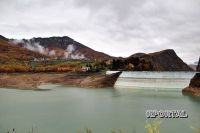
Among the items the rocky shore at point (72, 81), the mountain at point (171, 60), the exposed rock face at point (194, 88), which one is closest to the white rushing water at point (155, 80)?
the rocky shore at point (72, 81)

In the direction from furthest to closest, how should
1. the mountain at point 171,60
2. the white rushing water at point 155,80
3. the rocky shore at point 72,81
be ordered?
the mountain at point 171,60 → the rocky shore at point 72,81 → the white rushing water at point 155,80

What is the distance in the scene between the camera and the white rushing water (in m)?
51.1

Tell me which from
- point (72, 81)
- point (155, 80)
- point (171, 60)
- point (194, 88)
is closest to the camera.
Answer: point (194, 88)

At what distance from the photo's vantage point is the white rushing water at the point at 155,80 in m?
51.1

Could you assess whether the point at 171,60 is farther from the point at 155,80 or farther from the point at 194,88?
the point at 194,88

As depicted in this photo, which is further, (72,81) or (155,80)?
(72,81)

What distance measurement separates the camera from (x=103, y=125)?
2105 cm

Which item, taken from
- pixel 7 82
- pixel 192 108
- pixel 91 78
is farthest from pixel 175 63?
pixel 192 108

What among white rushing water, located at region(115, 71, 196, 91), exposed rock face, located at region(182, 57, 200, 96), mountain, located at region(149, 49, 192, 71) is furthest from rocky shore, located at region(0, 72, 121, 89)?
mountain, located at region(149, 49, 192, 71)

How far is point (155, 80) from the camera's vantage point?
5569 centimetres

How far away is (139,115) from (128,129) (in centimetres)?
615

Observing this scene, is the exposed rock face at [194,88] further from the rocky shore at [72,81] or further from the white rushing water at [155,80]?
the rocky shore at [72,81]

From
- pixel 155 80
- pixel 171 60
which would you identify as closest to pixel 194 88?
pixel 155 80

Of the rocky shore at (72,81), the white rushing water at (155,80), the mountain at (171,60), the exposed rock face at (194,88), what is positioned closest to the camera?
the exposed rock face at (194,88)
